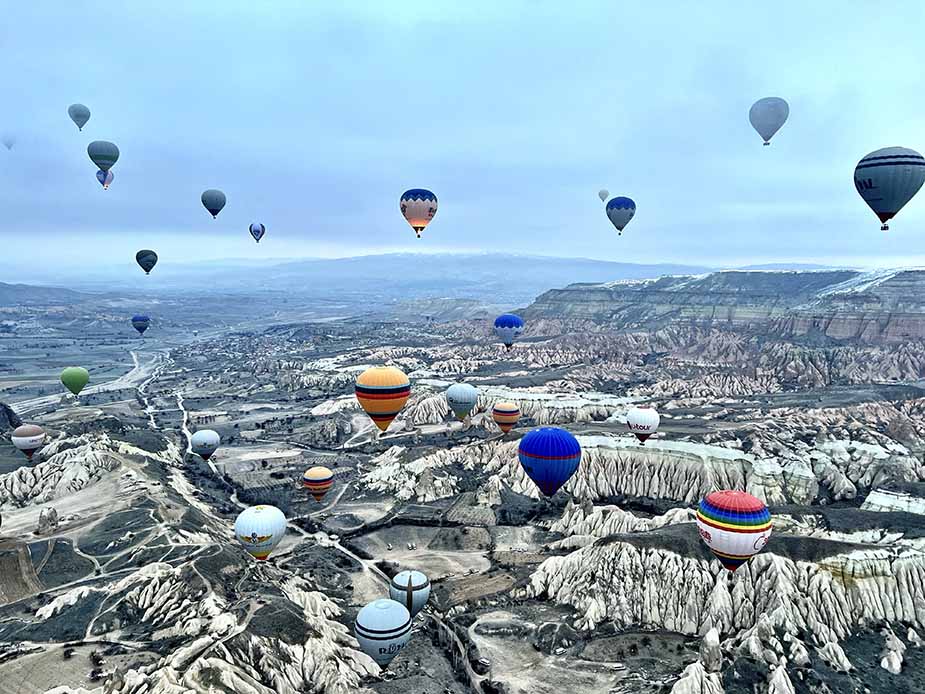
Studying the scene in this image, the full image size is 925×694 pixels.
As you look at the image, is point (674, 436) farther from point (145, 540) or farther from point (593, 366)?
point (593, 366)

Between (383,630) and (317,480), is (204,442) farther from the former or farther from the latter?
(383,630)

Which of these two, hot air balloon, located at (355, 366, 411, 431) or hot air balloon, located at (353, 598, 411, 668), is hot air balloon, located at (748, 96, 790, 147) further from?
hot air balloon, located at (353, 598, 411, 668)

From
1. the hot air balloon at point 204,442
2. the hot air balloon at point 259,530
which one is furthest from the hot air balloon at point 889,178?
the hot air balloon at point 204,442

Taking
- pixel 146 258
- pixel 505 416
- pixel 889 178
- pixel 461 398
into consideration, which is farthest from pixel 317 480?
pixel 146 258

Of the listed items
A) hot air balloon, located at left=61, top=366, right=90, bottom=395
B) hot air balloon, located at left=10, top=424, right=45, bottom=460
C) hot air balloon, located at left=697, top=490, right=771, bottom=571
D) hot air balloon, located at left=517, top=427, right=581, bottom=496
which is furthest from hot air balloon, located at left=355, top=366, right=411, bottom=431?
hot air balloon, located at left=61, top=366, right=90, bottom=395

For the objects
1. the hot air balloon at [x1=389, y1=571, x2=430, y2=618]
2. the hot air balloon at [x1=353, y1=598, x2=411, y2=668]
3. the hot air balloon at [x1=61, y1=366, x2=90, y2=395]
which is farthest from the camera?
the hot air balloon at [x1=61, y1=366, x2=90, y2=395]

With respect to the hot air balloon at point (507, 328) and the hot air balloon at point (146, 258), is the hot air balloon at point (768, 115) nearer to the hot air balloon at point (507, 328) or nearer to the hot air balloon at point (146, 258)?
the hot air balloon at point (507, 328)

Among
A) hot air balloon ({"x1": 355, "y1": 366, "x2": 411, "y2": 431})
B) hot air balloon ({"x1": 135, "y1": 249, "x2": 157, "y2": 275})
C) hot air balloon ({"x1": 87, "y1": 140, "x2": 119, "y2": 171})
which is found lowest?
hot air balloon ({"x1": 355, "y1": 366, "x2": 411, "y2": 431})
